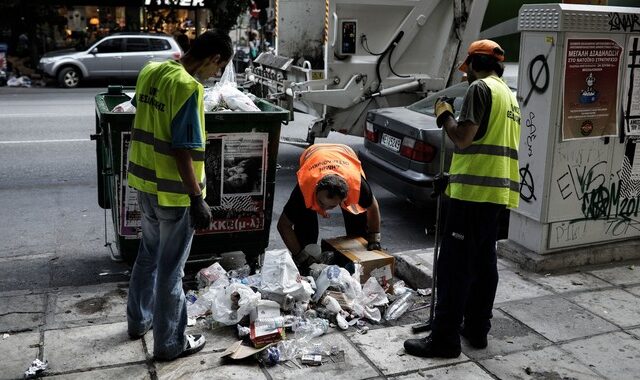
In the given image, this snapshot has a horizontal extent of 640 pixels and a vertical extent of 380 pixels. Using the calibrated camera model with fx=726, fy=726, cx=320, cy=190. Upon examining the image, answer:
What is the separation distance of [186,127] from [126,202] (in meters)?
1.57

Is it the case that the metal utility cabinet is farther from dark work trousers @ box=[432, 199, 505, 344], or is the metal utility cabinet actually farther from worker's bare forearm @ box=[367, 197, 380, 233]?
dark work trousers @ box=[432, 199, 505, 344]

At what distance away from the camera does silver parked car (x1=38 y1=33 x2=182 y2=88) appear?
62.2ft

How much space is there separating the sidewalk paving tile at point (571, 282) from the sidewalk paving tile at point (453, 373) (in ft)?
4.50

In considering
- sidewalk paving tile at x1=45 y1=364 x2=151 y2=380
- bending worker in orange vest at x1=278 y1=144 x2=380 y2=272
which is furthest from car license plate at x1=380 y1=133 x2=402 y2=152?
sidewalk paving tile at x1=45 y1=364 x2=151 y2=380

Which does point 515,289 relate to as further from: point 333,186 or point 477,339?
point 333,186

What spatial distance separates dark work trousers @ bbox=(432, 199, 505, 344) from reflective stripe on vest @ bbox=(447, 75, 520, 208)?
70mm

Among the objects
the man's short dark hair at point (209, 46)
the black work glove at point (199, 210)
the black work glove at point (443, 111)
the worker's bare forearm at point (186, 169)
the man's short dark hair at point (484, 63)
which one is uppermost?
the man's short dark hair at point (209, 46)

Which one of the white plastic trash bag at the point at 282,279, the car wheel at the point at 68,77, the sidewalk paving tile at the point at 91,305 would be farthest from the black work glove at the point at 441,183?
the car wheel at the point at 68,77

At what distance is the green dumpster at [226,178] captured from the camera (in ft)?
16.1

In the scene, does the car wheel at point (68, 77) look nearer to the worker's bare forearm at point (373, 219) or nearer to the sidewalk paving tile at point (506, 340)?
the worker's bare forearm at point (373, 219)

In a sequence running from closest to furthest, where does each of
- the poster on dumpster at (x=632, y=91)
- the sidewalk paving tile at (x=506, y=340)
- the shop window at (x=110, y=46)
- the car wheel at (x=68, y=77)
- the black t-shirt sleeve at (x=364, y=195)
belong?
the sidewalk paving tile at (x=506, y=340) → the black t-shirt sleeve at (x=364, y=195) → the poster on dumpster at (x=632, y=91) → the car wheel at (x=68, y=77) → the shop window at (x=110, y=46)

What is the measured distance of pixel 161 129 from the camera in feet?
12.1

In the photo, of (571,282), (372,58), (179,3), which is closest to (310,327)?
(571,282)

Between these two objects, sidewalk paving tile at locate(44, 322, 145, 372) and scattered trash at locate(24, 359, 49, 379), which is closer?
scattered trash at locate(24, 359, 49, 379)
